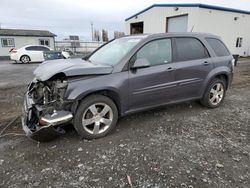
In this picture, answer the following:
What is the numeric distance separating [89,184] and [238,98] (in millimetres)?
5015

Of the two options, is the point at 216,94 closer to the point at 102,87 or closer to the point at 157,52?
the point at 157,52

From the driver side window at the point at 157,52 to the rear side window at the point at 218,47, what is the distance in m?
1.25

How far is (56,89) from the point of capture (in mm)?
2943

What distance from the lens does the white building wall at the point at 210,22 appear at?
1528cm

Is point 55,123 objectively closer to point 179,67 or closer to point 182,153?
point 182,153

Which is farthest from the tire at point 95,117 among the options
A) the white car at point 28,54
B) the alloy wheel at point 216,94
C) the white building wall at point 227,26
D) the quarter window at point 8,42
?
the quarter window at point 8,42

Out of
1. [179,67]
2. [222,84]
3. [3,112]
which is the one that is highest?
[179,67]

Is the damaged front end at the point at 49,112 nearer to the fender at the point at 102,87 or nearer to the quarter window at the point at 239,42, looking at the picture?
the fender at the point at 102,87

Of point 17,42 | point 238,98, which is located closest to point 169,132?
point 238,98

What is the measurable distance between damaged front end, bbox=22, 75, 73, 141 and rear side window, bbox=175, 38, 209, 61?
2.36 m

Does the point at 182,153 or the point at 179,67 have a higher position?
the point at 179,67

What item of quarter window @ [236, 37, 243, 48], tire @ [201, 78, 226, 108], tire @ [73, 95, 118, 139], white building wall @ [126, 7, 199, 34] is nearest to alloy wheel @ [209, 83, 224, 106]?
tire @ [201, 78, 226, 108]

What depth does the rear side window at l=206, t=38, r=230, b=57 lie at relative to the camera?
4.34m

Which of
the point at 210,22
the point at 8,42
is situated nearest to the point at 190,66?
the point at 210,22
